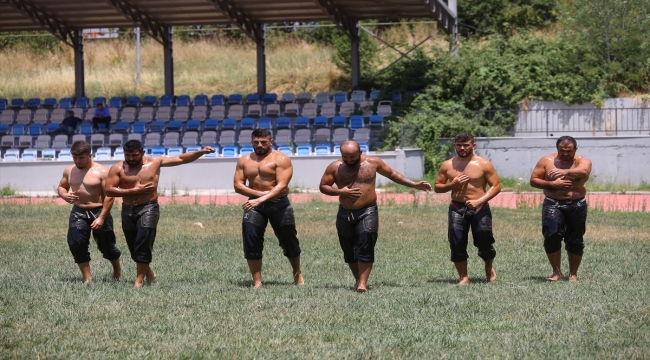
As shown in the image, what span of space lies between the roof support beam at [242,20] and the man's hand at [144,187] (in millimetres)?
21870

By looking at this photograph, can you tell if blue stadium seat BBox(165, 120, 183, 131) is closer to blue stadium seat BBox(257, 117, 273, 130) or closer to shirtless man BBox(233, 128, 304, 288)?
blue stadium seat BBox(257, 117, 273, 130)

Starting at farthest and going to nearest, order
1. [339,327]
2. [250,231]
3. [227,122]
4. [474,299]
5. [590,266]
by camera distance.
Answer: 1. [227,122]
2. [590,266]
3. [250,231]
4. [474,299]
5. [339,327]

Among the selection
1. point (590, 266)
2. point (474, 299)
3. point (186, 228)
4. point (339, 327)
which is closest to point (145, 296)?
point (339, 327)

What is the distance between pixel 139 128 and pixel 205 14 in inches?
206

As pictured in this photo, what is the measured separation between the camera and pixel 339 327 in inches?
332

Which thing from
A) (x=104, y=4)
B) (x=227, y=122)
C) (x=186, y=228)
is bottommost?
(x=186, y=228)

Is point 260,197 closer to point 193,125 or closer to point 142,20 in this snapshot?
point 193,125

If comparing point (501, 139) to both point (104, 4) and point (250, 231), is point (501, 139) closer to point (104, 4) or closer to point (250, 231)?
point (104, 4)

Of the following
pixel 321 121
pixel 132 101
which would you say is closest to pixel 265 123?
pixel 321 121

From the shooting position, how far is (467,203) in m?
11.2

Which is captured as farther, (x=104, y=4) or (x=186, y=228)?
(x=104, y=4)

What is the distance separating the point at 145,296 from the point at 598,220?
11.6m

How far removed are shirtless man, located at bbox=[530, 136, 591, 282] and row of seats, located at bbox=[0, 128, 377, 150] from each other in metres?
17.9

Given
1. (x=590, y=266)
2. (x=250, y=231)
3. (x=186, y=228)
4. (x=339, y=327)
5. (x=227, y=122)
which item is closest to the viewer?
(x=339, y=327)
